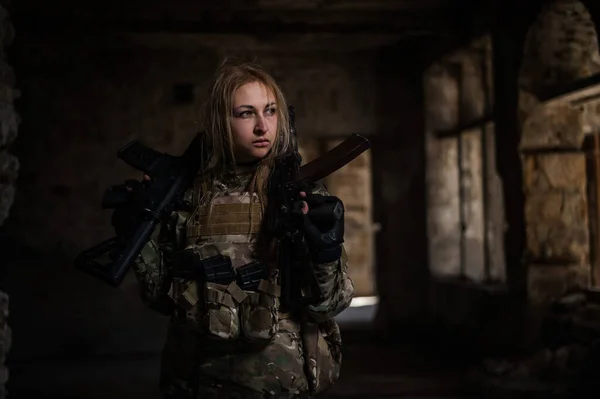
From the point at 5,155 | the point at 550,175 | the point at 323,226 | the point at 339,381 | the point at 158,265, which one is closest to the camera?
the point at 323,226

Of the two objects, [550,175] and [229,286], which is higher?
[550,175]

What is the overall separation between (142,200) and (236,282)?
311mm

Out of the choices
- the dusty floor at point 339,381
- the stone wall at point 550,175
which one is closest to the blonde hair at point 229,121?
the dusty floor at point 339,381

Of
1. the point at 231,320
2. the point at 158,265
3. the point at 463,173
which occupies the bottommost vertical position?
the point at 231,320

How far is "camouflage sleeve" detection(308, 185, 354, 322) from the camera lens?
171cm

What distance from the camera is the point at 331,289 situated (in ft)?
5.69

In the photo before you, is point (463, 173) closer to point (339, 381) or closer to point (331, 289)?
point (339, 381)

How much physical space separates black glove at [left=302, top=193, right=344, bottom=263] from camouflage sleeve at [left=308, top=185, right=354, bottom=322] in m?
0.04

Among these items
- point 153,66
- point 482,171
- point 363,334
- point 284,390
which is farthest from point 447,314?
point 284,390

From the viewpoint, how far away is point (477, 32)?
18.3 feet

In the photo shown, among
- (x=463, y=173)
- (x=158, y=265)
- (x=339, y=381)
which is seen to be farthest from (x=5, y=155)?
(x=463, y=173)

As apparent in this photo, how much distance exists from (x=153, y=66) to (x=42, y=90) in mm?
1004

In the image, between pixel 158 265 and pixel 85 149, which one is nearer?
pixel 158 265

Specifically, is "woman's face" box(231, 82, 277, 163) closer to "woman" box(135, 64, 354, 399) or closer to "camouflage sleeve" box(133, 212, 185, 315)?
"woman" box(135, 64, 354, 399)
